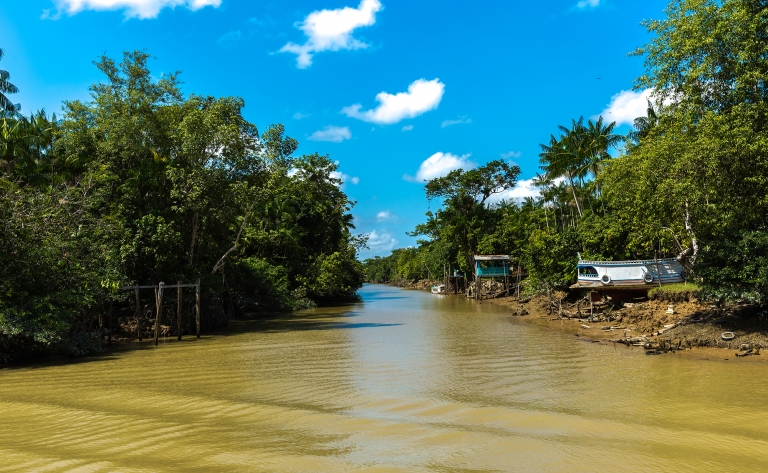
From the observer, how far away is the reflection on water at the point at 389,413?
5.68m

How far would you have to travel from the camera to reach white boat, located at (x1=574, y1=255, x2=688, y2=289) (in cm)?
1989

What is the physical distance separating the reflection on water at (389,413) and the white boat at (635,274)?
24.5 ft

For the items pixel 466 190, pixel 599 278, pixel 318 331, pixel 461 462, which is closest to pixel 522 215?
pixel 466 190

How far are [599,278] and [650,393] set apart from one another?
41.9 feet

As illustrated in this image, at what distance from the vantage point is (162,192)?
68.0 feet

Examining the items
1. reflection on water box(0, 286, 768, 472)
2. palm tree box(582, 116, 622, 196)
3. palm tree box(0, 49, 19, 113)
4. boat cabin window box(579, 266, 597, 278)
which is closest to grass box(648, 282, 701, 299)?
boat cabin window box(579, 266, 597, 278)

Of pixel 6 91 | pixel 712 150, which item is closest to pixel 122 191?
pixel 6 91

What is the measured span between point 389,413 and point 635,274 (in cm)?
1630

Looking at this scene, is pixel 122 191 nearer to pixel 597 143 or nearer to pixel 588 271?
pixel 588 271

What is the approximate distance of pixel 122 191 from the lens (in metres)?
19.1

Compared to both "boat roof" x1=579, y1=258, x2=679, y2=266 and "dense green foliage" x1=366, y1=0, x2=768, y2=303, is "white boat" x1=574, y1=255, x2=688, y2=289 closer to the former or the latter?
"boat roof" x1=579, y1=258, x2=679, y2=266

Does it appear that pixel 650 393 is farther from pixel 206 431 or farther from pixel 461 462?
pixel 206 431

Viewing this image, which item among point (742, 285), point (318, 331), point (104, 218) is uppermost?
point (104, 218)

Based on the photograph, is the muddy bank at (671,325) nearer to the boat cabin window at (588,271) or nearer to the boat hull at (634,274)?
the boat hull at (634,274)
